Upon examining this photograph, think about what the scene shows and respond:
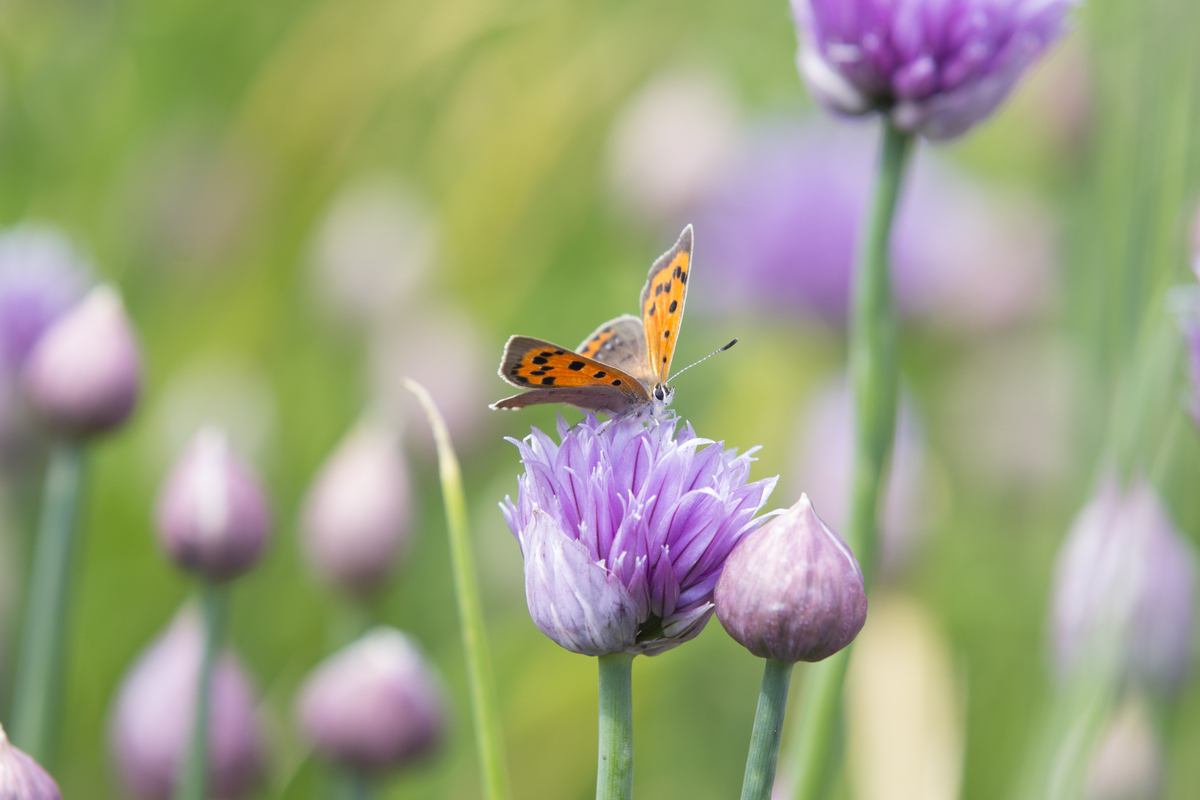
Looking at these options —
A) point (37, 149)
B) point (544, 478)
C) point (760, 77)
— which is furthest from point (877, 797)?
point (760, 77)

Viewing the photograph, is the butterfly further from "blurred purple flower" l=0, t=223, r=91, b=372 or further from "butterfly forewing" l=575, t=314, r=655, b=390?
"blurred purple flower" l=0, t=223, r=91, b=372

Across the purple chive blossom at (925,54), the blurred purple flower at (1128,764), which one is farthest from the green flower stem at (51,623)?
the blurred purple flower at (1128,764)

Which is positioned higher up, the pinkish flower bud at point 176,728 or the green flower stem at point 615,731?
the green flower stem at point 615,731

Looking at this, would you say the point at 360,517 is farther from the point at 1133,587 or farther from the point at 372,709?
the point at 1133,587

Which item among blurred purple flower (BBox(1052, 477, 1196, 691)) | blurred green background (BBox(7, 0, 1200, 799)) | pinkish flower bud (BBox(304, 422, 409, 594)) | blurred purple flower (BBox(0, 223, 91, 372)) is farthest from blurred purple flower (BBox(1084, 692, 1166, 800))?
blurred purple flower (BBox(0, 223, 91, 372))

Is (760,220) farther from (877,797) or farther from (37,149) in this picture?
(37,149)

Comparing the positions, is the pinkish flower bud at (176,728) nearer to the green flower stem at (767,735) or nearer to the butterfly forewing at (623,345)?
the butterfly forewing at (623,345)
